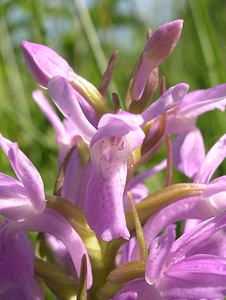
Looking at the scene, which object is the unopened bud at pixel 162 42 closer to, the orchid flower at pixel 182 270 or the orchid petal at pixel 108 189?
the orchid petal at pixel 108 189

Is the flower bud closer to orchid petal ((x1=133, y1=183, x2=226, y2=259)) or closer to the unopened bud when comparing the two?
the unopened bud

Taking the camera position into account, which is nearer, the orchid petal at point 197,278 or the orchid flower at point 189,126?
the orchid petal at point 197,278

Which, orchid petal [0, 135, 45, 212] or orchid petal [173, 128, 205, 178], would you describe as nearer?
orchid petal [0, 135, 45, 212]

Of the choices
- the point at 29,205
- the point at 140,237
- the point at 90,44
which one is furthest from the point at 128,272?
the point at 90,44

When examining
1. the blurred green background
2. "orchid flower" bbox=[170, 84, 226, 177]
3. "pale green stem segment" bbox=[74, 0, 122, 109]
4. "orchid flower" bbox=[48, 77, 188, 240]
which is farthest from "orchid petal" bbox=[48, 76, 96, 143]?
"pale green stem segment" bbox=[74, 0, 122, 109]

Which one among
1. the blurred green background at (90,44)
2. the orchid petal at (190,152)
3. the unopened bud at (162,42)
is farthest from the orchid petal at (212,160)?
the blurred green background at (90,44)

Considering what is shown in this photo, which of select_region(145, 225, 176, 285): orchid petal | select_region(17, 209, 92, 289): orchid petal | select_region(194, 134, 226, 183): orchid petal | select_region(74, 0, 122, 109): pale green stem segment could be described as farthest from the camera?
select_region(74, 0, 122, 109): pale green stem segment
